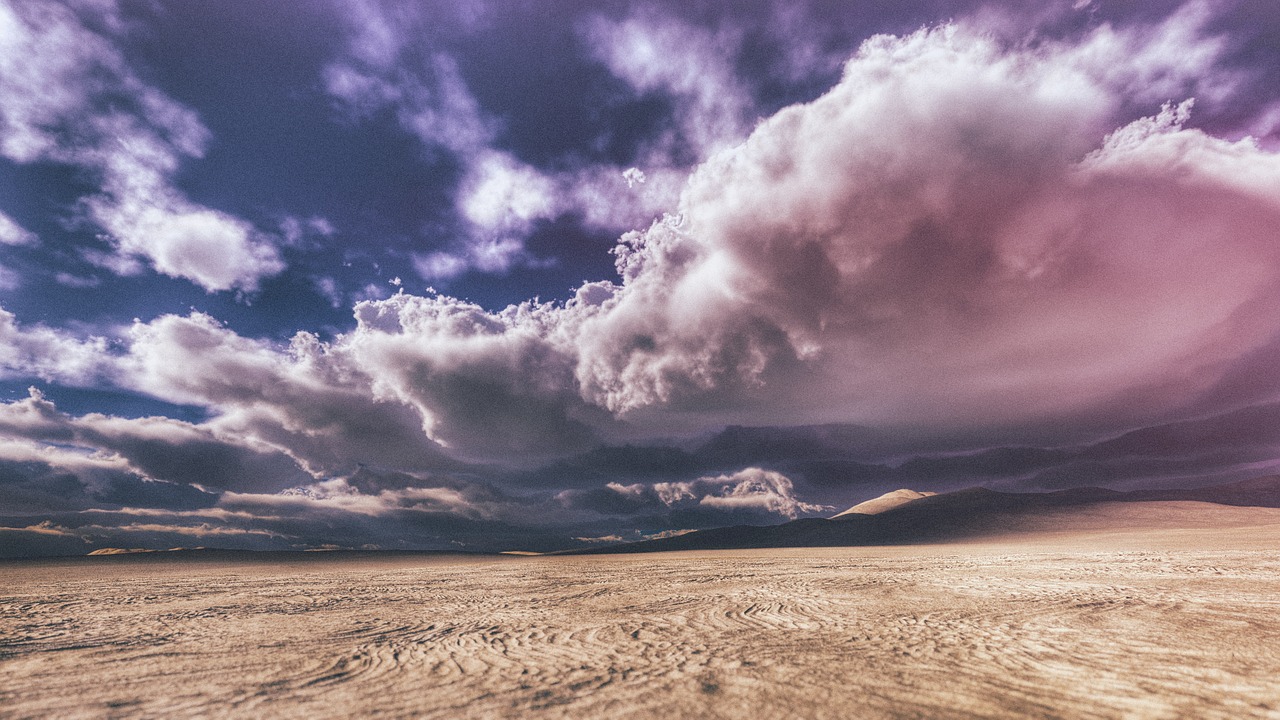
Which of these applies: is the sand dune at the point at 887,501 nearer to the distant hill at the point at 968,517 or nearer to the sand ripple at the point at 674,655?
the distant hill at the point at 968,517

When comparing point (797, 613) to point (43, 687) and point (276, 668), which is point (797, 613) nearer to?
point (276, 668)

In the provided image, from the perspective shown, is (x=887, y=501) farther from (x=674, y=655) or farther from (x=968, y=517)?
(x=674, y=655)

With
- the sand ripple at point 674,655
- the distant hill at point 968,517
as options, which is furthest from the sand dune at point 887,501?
the sand ripple at point 674,655

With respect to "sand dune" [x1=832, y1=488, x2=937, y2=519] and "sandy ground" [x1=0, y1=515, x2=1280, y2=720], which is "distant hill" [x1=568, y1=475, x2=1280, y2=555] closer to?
"sand dune" [x1=832, y1=488, x2=937, y2=519]

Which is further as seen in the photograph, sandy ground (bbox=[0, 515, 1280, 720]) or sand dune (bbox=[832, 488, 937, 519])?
sand dune (bbox=[832, 488, 937, 519])

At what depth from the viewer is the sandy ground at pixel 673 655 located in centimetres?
A: 630

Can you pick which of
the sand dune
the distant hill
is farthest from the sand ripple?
the sand dune

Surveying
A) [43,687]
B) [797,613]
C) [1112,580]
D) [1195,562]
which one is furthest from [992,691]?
[1195,562]

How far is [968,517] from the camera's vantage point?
110312 mm

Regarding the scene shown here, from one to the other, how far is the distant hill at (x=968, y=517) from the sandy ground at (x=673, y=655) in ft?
294

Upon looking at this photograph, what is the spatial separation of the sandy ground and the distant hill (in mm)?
89573

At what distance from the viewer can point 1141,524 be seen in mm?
83938

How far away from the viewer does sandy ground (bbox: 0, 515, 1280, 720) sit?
248 inches

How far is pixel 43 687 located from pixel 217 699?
9.57 ft
